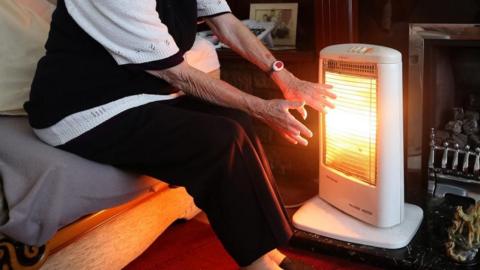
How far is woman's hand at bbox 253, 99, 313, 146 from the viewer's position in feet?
3.57

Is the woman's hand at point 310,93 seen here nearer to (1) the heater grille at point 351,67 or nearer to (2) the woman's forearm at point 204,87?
(1) the heater grille at point 351,67

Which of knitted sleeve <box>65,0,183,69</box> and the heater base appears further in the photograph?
the heater base

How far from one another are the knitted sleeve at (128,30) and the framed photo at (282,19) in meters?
0.90

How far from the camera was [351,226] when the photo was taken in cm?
141

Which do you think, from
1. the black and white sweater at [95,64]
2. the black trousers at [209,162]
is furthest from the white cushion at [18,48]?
the black trousers at [209,162]

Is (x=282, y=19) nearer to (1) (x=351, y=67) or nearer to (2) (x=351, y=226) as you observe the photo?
(1) (x=351, y=67)

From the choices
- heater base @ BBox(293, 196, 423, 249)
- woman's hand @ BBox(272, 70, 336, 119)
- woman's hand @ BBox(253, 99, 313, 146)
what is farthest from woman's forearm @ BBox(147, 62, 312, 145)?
heater base @ BBox(293, 196, 423, 249)

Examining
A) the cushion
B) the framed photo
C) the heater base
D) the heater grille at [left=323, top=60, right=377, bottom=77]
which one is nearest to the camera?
the cushion

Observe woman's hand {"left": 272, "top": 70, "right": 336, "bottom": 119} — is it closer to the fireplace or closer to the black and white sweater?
the black and white sweater

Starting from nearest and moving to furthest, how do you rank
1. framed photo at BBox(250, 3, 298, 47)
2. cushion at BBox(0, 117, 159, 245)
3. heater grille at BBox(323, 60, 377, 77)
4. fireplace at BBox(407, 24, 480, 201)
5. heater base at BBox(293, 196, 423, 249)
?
cushion at BBox(0, 117, 159, 245), heater grille at BBox(323, 60, 377, 77), heater base at BBox(293, 196, 423, 249), fireplace at BBox(407, 24, 480, 201), framed photo at BBox(250, 3, 298, 47)

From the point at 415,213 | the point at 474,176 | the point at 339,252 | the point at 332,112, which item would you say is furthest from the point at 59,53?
the point at 474,176

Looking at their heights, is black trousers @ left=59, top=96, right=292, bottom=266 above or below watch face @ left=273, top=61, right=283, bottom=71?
below

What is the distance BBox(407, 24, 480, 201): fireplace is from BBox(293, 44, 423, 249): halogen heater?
22 cm

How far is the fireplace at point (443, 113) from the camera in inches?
61.2
